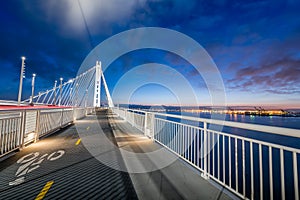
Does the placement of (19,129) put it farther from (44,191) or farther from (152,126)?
(152,126)

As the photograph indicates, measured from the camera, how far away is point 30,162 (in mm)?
4188

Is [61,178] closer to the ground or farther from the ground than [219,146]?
closer to the ground

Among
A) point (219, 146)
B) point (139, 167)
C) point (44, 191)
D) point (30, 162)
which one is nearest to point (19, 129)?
point (30, 162)

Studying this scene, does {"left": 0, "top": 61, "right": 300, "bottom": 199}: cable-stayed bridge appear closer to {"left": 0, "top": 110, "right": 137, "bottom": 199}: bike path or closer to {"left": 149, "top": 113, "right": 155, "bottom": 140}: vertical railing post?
{"left": 0, "top": 110, "right": 137, "bottom": 199}: bike path

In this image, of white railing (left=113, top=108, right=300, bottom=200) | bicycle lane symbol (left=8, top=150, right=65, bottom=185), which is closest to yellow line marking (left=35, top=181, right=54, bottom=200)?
bicycle lane symbol (left=8, top=150, right=65, bottom=185)

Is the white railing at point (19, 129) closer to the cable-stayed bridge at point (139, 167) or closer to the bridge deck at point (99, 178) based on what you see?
the cable-stayed bridge at point (139, 167)

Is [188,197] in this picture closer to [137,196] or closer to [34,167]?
[137,196]

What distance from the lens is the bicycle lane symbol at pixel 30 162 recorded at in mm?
3254

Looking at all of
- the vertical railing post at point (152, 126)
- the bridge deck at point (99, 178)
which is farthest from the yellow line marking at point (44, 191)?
the vertical railing post at point (152, 126)

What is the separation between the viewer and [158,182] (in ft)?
10.00

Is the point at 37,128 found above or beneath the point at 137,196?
above

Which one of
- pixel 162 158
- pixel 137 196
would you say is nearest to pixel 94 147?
pixel 162 158

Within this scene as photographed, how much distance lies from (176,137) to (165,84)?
20674 mm

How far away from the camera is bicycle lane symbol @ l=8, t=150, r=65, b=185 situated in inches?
128
